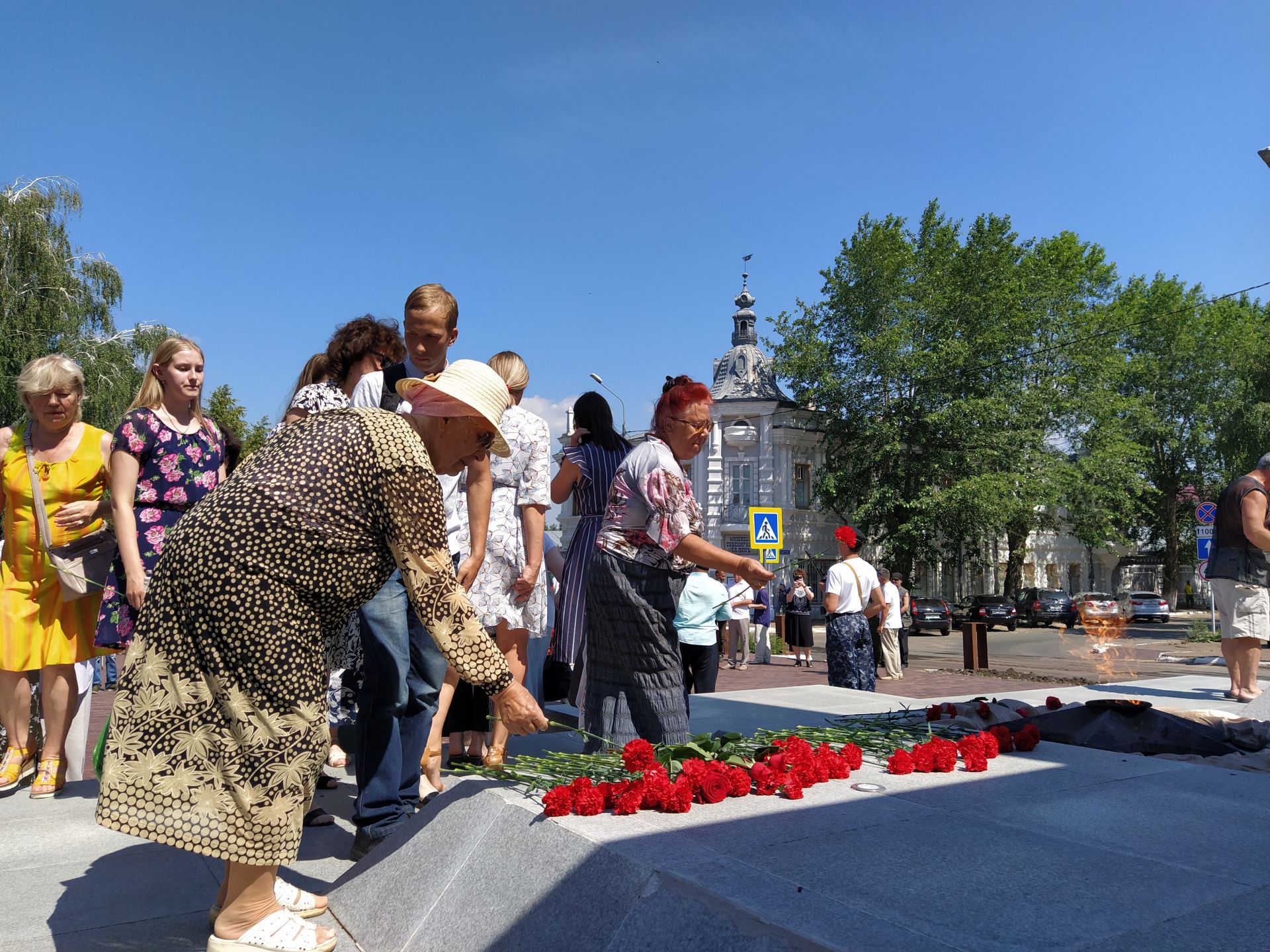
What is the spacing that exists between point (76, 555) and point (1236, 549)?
758 cm

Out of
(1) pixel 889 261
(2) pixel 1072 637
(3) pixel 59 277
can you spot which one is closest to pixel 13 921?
(3) pixel 59 277

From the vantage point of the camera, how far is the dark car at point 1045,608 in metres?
35.7

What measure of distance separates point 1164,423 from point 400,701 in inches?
1872

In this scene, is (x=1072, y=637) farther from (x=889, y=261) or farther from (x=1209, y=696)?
(x=1209, y=696)

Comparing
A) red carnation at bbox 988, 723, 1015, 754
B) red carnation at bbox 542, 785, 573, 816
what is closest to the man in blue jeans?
red carnation at bbox 542, 785, 573, 816

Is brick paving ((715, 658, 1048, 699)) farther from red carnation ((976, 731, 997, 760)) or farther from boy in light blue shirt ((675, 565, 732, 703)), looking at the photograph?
red carnation ((976, 731, 997, 760))

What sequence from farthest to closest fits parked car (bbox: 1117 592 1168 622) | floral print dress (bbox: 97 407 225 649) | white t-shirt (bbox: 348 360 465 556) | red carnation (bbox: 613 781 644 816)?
parked car (bbox: 1117 592 1168 622) → floral print dress (bbox: 97 407 225 649) → white t-shirt (bbox: 348 360 465 556) → red carnation (bbox: 613 781 644 816)

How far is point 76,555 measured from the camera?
15.5 feet

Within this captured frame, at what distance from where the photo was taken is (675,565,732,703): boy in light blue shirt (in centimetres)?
638

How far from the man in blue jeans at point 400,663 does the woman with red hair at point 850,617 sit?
4.85 m

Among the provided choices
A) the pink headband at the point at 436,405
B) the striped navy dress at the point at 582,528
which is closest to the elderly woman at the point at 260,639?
the pink headband at the point at 436,405

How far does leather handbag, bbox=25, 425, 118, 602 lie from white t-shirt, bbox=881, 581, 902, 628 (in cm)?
1220

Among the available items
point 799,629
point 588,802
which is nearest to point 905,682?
point 799,629

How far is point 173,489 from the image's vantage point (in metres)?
4.57
